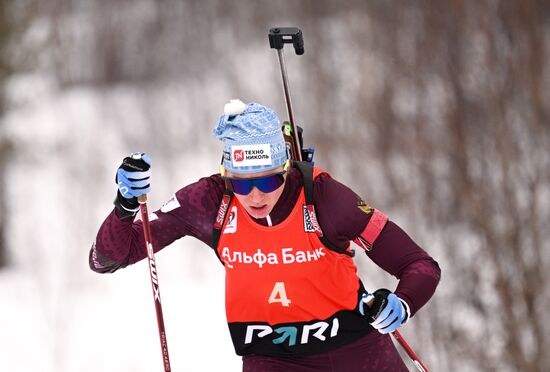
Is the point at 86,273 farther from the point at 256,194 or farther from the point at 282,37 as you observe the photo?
the point at 256,194

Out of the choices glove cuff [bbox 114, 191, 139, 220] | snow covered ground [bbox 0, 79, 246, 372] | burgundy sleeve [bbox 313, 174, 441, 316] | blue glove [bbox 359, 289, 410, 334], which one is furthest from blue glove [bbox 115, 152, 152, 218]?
snow covered ground [bbox 0, 79, 246, 372]

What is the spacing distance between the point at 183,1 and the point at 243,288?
22690mm

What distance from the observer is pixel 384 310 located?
3.32 meters

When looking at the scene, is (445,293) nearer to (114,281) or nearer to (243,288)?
(114,281)

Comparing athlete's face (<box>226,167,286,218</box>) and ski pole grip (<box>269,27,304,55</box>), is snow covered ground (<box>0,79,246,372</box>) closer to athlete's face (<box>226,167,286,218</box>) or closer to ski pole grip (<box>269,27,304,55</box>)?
ski pole grip (<box>269,27,304,55</box>)

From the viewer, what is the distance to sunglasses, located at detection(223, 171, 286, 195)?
10.9ft

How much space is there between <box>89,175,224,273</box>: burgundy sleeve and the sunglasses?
0.72 feet

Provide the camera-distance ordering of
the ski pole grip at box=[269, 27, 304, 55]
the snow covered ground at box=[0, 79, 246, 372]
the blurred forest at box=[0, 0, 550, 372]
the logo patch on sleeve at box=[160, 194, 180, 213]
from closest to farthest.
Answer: the logo patch on sleeve at box=[160, 194, 180, 213] → the ski pole grip at box=[269, 27, 304, 55] → the blurred forest at box=[0, 0, 550, 372] → the snow covered ground at box=[0, 79, 246, 372]

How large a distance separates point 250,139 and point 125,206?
521 mm

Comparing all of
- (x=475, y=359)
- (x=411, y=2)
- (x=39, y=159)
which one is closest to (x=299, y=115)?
(x=411, y=2)

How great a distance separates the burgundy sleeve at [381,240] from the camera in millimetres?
3387

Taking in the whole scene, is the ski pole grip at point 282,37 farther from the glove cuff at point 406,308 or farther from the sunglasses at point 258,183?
the glove cuff at point 406,308

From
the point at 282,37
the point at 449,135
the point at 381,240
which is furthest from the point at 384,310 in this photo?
the point at 449,135

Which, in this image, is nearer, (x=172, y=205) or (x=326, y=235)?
(x=326, y=235)
